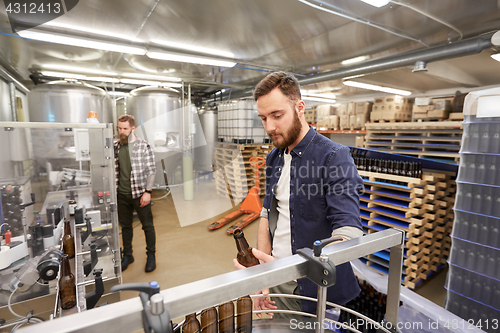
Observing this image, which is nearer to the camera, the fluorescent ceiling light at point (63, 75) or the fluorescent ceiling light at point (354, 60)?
the fluorescent ceiling light at point (354, 60)

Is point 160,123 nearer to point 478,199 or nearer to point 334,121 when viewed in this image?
point 334,121

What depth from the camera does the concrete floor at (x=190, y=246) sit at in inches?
150

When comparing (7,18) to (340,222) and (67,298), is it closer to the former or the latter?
(67,298)

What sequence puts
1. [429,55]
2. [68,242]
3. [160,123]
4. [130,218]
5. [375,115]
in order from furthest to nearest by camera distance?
1. [160,123]
2. [375,115]
3. [429,55]
4. [130,218]
5. [68,242]

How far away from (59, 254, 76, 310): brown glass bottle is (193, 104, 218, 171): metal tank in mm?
5641

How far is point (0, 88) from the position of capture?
19.2 ft

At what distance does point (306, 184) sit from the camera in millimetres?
1473

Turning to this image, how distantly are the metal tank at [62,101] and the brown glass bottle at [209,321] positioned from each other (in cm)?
669

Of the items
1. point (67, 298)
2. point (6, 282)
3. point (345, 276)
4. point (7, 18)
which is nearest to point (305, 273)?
point (345, 276)

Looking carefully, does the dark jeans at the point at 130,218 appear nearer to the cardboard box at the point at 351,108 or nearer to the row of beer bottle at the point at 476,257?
the row of beer bottle at the point at 476,257

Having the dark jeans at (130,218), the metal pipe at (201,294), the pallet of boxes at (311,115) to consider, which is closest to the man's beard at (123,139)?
the dark jeans at (130,218)

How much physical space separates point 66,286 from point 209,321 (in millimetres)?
1722

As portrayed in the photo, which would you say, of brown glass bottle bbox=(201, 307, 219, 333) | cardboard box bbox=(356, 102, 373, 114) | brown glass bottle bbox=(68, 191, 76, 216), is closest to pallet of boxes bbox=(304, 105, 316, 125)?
cardboard box bbox=(356, 102, 373, 114)

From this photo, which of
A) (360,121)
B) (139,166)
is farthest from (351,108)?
(139,166)
